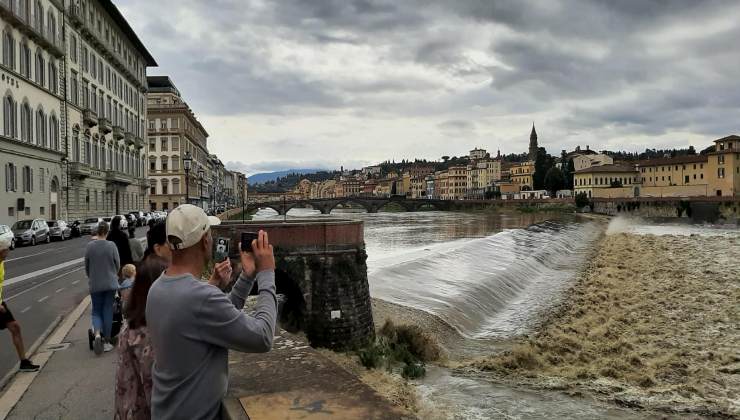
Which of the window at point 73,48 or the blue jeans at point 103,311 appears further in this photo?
the window at point 73,48

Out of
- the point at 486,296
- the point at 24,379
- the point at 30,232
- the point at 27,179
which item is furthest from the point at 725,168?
the point at 24,379

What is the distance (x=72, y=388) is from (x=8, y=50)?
110ft

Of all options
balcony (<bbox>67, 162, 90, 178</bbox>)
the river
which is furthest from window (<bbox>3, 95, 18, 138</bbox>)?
the river

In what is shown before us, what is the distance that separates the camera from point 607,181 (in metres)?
120

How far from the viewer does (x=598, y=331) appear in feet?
54.6

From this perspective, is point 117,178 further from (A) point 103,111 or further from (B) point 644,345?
(B) point 644,345

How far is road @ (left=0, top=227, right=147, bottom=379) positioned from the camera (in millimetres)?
9977

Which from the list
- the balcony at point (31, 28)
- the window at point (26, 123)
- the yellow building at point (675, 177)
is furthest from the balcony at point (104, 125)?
the yellow building at point (675, 177)

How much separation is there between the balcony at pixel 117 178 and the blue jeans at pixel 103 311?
47.4 metres

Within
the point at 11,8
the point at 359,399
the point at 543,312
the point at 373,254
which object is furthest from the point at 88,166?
the point at 359,399

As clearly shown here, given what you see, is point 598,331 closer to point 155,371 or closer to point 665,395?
point 665,395

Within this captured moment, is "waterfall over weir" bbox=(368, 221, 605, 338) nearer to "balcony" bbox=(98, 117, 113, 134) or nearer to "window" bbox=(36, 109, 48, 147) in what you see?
"window" bbox=(36, 109, 48, 147)

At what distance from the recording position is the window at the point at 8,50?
33.2 m

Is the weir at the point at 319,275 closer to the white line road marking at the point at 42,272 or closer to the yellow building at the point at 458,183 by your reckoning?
the white line road marking at the point at 42,272
